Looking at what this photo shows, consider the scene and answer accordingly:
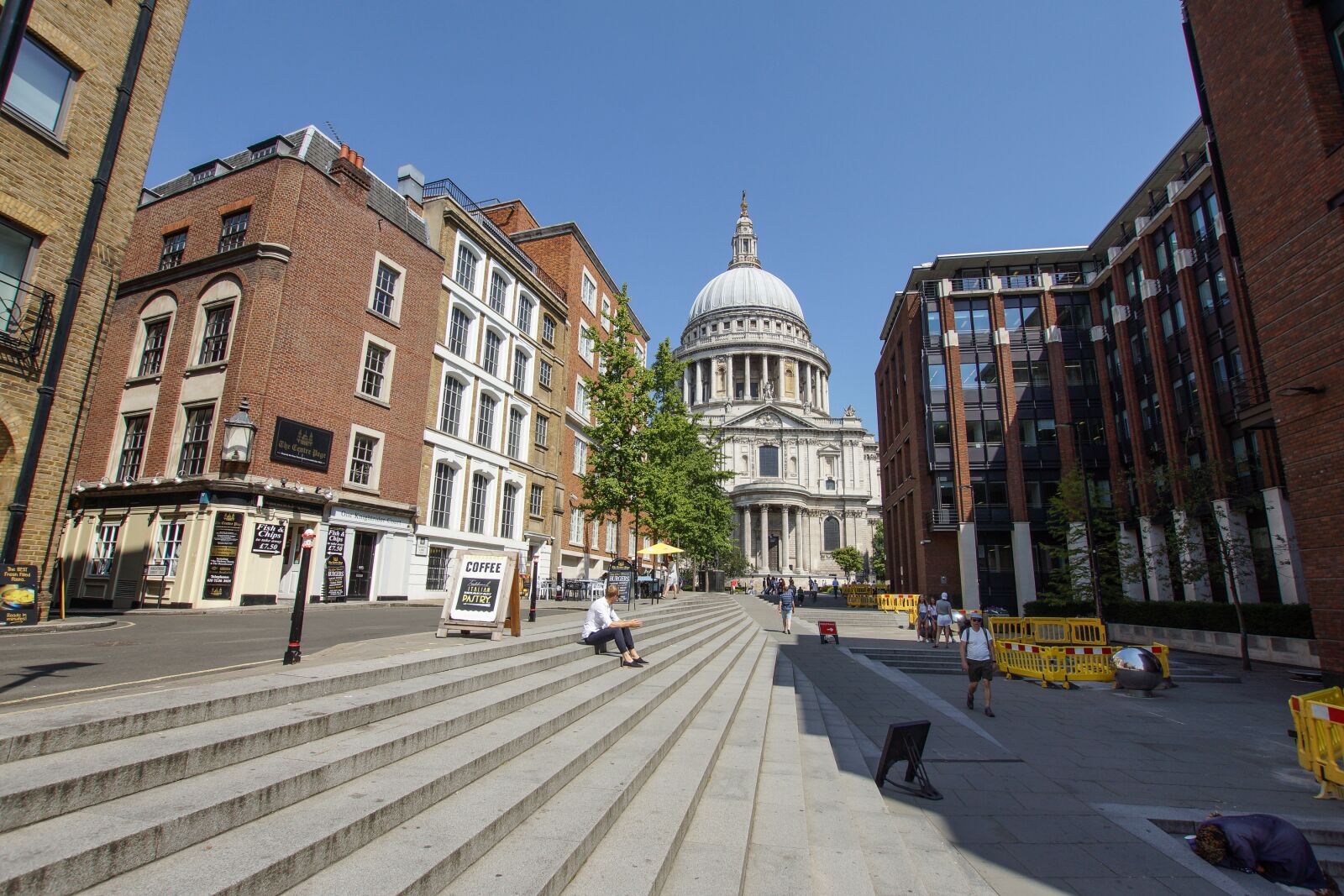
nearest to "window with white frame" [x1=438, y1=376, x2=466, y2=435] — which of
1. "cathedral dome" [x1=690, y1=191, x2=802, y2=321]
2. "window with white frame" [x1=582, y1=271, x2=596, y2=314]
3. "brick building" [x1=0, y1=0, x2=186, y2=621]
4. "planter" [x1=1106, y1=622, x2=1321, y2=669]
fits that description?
"window with white frame" [x1=582, y1=271, x2=596, y2=314]

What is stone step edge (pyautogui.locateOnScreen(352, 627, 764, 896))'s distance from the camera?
3.22 metres

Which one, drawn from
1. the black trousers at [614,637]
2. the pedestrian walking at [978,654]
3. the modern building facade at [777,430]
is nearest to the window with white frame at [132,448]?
the black trousers at [614,637]

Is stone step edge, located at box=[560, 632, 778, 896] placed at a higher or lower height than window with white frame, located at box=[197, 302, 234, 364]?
lower

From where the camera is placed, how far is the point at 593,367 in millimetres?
34656

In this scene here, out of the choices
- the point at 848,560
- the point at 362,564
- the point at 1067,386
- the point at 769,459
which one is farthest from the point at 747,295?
the point at 362,564

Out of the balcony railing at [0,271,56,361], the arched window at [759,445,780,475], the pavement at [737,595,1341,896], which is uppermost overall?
the arched window at [759,445,780,475]

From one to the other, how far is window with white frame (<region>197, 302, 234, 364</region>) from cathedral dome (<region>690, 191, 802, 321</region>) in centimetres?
9401

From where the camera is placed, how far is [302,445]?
57.4 feet

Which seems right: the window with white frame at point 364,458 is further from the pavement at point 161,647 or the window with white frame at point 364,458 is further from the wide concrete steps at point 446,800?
the wide concrete steps at point 446,800

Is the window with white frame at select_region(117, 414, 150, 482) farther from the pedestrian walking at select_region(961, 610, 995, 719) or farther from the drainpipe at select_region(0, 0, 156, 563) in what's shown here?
the pedestrian walking at select_region(961, 610, 995, 719)

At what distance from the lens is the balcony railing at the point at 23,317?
32.2 feet

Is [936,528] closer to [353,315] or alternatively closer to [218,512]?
[353,315]

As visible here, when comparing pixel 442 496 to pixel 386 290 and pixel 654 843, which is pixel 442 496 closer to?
pixel 386 290

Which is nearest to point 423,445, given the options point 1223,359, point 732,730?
point 732,730
